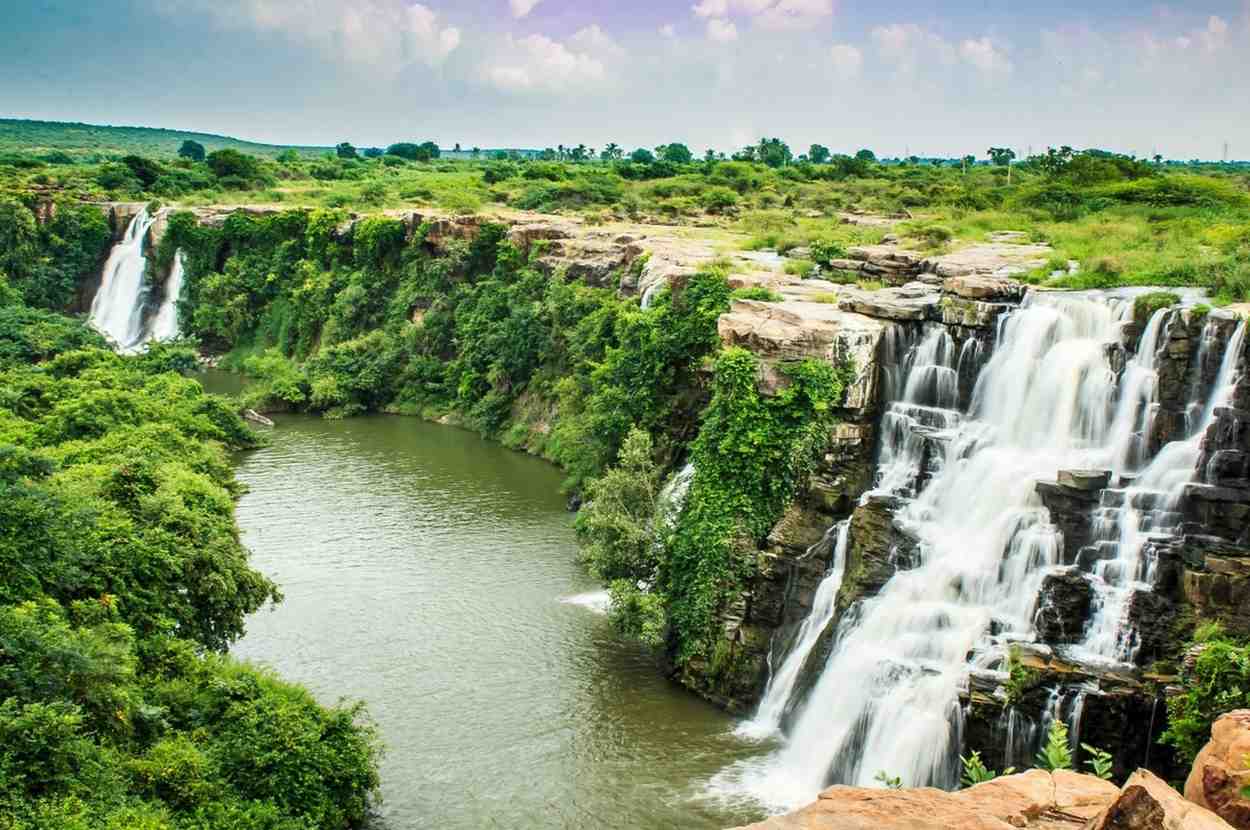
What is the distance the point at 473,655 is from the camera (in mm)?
25312

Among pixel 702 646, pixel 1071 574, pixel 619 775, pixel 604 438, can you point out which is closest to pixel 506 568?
pixel 604 438

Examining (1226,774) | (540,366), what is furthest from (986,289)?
(540,366)

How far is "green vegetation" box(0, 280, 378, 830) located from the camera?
15.1 metres

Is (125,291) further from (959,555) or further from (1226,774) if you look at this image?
(1226,774)

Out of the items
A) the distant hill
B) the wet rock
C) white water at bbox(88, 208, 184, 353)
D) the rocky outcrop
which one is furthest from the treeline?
the distant hill

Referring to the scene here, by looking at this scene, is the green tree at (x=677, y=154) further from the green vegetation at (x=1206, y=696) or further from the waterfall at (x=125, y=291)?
the green vegetation at (x=1206, y=696)

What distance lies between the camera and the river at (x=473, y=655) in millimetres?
20188

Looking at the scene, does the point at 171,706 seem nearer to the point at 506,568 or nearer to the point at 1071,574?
the point at 506,568

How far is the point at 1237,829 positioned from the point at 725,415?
1595 centimetres

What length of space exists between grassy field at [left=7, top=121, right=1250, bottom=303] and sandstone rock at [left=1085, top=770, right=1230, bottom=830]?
1734 cm

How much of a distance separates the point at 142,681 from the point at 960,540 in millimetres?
14771

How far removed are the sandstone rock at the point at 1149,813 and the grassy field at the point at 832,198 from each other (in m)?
17.3

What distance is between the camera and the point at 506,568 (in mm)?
30359

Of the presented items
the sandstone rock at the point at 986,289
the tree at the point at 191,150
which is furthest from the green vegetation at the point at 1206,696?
the tree at the point at 191,150
